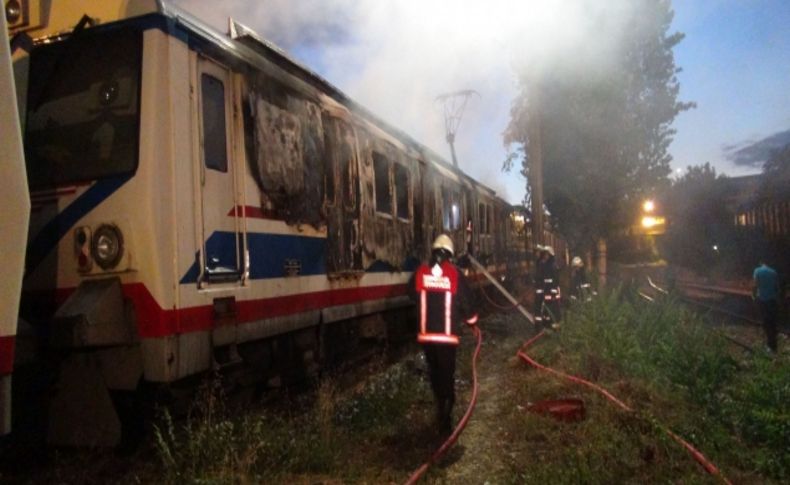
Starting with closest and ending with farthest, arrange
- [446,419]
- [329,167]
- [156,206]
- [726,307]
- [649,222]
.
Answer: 1. [156,206]
2. [446,419]
3. [329,167]
4. [726,307]
5. [649,222]

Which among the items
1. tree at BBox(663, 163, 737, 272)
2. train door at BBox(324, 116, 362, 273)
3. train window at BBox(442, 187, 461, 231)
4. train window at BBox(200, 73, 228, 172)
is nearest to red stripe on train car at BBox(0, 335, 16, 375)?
train window at BBox(200, 73, 228, 172)

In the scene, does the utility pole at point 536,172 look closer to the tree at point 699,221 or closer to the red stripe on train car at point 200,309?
the red stripe on train car at point 200,309

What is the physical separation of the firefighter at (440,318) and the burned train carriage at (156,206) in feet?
4.11

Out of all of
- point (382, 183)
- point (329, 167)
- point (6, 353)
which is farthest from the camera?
point (382, 183)

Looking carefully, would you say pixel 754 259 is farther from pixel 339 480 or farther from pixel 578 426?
pixel 339 480

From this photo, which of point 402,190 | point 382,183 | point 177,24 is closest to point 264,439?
point 177,24

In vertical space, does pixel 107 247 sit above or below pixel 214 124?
below

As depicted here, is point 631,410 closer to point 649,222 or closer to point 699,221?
point 649,222

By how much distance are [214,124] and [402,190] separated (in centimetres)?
475

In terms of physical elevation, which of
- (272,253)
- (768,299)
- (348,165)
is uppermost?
(348,165)

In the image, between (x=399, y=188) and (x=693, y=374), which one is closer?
(x=693, y=374)

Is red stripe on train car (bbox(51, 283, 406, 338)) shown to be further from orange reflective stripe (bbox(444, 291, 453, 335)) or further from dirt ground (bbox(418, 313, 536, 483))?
dirt ground (bbox(418, 313, 536, 483))

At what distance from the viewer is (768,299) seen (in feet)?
34.2

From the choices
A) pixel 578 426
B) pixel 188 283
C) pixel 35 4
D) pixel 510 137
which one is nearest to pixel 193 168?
pixel 188 283
